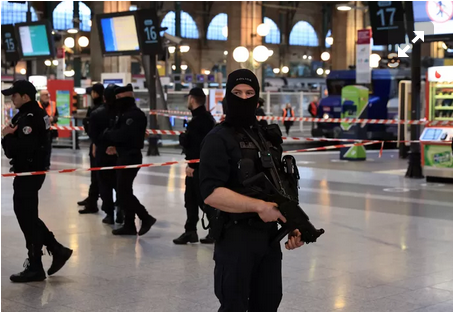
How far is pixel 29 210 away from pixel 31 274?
59 centimetres

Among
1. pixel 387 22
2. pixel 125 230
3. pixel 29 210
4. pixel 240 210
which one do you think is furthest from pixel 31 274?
pixel 387 22

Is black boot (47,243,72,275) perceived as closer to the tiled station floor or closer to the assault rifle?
the tiled station floor

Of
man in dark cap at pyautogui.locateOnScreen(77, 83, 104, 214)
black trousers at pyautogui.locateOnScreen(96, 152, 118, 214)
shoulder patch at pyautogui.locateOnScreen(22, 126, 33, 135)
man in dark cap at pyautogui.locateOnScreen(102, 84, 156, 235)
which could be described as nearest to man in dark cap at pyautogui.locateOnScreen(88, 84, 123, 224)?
black trousers at pyautogui.locateOnScreen(96, 152, 118, 214)

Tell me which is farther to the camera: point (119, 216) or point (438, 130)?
point (438, 130)

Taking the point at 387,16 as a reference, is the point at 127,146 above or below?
below

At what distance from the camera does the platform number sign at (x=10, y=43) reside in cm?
2888

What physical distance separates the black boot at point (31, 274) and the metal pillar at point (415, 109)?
10.8m

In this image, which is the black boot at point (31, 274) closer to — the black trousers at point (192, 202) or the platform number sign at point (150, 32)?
the black trousers at point (192, 202)

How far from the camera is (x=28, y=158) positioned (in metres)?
7.09

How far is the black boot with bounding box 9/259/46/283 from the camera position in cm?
719

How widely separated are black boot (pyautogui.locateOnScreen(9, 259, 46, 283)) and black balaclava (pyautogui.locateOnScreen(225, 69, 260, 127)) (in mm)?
3737

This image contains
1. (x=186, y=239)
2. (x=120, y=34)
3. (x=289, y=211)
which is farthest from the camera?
(x=120, y=34)

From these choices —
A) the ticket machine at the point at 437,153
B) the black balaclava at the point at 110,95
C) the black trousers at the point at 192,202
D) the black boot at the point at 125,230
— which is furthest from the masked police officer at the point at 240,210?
the ticket machine at the point at 437,153

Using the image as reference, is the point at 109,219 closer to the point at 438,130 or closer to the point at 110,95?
the point at 110,95
